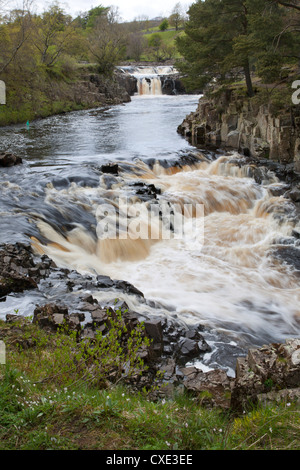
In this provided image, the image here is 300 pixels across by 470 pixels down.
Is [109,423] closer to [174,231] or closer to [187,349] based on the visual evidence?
[187,349]

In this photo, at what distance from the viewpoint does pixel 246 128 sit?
1908cm

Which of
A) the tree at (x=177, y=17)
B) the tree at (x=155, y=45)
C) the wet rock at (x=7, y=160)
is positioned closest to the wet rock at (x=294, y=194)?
the wet rock at (x=7, y=160)

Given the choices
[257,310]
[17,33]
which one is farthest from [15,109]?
[257,310]

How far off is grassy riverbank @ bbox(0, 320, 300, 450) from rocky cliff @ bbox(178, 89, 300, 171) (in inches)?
562

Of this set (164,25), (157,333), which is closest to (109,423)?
(157,333)

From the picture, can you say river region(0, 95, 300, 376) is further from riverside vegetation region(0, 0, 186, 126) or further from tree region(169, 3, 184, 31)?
tree region(169, 3, 184, 31)

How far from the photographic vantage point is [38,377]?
388 cm

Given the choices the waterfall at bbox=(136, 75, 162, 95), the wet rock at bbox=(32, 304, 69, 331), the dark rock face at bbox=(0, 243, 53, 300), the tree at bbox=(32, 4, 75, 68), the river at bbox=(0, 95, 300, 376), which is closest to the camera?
the wet rock at bbox=(32, 304, 69, 331)

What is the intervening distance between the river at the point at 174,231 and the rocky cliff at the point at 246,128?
1759 mm

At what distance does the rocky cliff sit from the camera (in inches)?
634

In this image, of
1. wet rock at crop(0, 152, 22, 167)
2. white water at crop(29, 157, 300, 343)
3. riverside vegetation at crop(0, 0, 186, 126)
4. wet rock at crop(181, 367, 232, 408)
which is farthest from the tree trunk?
wet rock at crop(181, 367, 232, 408)

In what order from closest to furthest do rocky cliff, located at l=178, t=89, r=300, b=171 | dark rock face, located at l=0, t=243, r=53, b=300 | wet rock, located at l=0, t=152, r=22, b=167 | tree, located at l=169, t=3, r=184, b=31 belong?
dark rock face, located at l=0, t=243, r=53, b=300 → wet rock, located at l=0, t=152, r=22, b=167 → rocky cliff, located at l=178, t=89, r=300, b=171 → tree, located at l=169, t=3, r=184, b=31

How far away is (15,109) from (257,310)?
2739cm

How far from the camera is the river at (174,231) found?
7.79 m
